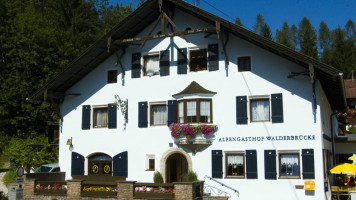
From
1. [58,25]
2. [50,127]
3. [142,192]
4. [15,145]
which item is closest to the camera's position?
[142,192]

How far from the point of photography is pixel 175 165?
2084cm

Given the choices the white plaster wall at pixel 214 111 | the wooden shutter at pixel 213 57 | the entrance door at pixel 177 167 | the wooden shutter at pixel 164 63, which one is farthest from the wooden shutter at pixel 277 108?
the wooden shutter at pixel 164 63

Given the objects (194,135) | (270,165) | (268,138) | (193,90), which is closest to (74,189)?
(194,135)

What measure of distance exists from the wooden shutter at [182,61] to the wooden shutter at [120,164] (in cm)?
495

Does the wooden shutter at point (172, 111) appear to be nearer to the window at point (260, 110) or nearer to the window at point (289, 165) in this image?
the window at point (260, 110)

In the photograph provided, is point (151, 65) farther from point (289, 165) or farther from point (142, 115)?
point (289, 165)

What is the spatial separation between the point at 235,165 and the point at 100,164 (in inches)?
279

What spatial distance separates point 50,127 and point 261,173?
13.6 m

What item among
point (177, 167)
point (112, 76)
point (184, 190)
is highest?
point (112, 76)

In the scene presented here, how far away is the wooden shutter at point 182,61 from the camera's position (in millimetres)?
19828

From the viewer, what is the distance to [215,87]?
1912 centimetres

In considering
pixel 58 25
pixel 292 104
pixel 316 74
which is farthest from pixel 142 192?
pixel 58 25

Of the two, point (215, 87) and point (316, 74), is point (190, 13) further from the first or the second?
point (316, 74)

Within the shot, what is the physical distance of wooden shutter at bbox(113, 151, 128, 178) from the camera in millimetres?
20328
